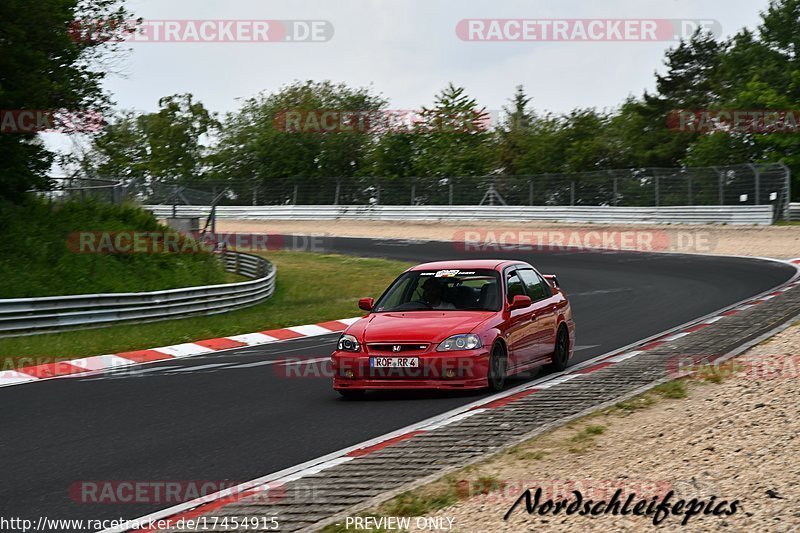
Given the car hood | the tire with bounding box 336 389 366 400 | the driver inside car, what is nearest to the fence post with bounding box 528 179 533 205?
the driver inside car

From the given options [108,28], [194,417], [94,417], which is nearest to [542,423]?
[194,417]

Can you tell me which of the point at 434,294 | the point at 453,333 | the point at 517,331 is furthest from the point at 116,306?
the point at 453,333

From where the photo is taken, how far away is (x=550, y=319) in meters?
12.4

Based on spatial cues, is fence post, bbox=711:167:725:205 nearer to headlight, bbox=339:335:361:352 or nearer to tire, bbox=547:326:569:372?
tire, bbox=547:326:569:372

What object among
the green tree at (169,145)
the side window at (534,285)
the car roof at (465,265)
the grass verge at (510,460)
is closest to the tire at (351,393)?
the car roof at (465,265)

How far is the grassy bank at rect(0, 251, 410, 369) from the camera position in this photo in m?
17.5

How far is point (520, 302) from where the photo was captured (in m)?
11.4

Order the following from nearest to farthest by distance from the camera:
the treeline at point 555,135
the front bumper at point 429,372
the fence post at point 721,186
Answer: the front bumper at point 429,372, the fence post at point 721,186, the treeline at point 555,135

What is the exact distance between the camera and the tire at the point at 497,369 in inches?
422

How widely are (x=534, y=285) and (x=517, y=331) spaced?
4.38 feet

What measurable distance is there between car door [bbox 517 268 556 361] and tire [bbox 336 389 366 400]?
77.7 inches

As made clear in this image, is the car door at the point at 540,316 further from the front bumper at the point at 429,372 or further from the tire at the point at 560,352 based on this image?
the front bumper at the point at 429,372

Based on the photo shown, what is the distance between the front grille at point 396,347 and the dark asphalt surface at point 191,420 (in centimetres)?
54

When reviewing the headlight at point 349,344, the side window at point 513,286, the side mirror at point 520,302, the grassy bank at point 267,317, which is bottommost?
the grassy bank at point 267,317
